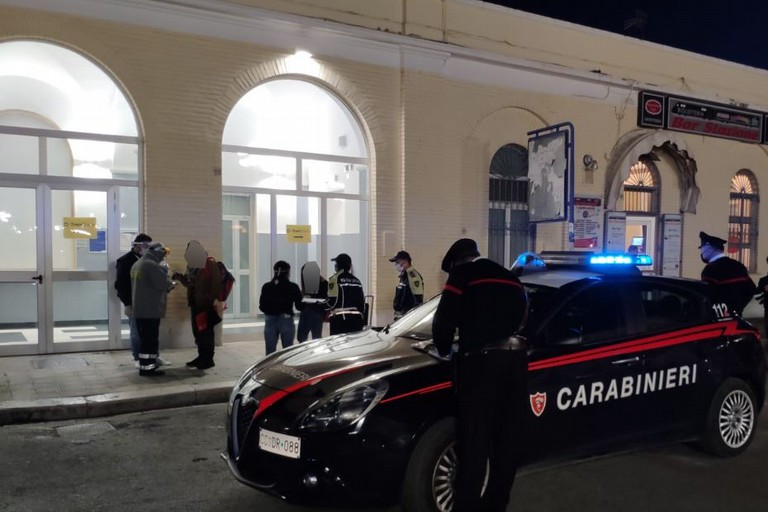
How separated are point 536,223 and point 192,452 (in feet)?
29.8

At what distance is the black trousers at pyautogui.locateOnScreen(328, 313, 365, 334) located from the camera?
7.60 m

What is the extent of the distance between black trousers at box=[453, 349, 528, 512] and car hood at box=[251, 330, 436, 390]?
44 cm

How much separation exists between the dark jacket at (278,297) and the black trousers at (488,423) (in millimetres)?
4704

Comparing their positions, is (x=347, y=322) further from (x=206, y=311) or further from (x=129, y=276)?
(x=129, y=276)

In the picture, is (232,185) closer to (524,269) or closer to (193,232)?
(193,232)

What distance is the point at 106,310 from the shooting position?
959cm

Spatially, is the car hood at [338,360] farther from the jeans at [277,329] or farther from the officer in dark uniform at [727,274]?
the officer in dark uniform at [727,274]

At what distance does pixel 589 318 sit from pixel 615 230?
10.1 meters

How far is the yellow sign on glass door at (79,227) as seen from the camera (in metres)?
9.30

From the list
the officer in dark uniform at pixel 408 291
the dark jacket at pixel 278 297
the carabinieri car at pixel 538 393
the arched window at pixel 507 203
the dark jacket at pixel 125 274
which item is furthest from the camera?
the arched window at pixel 507 203

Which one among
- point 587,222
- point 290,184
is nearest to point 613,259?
point 290,184

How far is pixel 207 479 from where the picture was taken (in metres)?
4.86

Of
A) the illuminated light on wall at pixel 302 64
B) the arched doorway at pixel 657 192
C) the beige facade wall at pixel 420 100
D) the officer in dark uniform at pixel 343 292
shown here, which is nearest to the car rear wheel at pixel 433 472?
the officer in dark uniform at pixel 343 292

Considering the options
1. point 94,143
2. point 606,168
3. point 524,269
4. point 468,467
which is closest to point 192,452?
point 468,467
